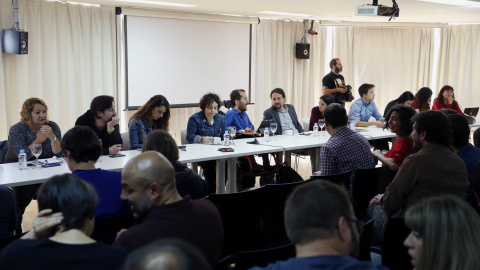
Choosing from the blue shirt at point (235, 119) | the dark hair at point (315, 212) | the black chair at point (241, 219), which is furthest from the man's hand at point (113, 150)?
the dark hair at point (315, 212)

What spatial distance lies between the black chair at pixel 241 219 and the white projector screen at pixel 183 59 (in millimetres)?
5073

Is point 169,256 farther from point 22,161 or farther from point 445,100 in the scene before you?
point 445,100

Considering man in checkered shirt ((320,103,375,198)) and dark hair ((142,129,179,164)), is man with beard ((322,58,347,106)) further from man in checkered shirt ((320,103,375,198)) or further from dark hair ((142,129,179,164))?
dark hair ((142,129,179,164))

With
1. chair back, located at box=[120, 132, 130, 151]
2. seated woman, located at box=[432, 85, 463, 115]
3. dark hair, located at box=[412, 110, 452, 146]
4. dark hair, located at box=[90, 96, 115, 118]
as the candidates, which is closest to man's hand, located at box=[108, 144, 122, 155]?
dark hair, located at box=[90, 96, 115, 118]

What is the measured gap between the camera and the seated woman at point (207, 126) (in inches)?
241

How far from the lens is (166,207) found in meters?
2.29

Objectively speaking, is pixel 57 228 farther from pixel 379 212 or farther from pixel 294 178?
pixel 294 178

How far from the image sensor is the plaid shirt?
13.7 ft

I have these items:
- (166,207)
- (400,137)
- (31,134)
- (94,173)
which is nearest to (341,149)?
(400,137)

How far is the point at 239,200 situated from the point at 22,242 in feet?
5.64

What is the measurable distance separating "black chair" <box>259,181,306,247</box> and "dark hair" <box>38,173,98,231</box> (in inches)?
67.2

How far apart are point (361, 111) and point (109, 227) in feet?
18.9

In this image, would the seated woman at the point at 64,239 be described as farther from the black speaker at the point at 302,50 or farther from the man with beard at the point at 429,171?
the black speaker at the point at 302,50

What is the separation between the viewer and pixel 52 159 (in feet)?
15.6
